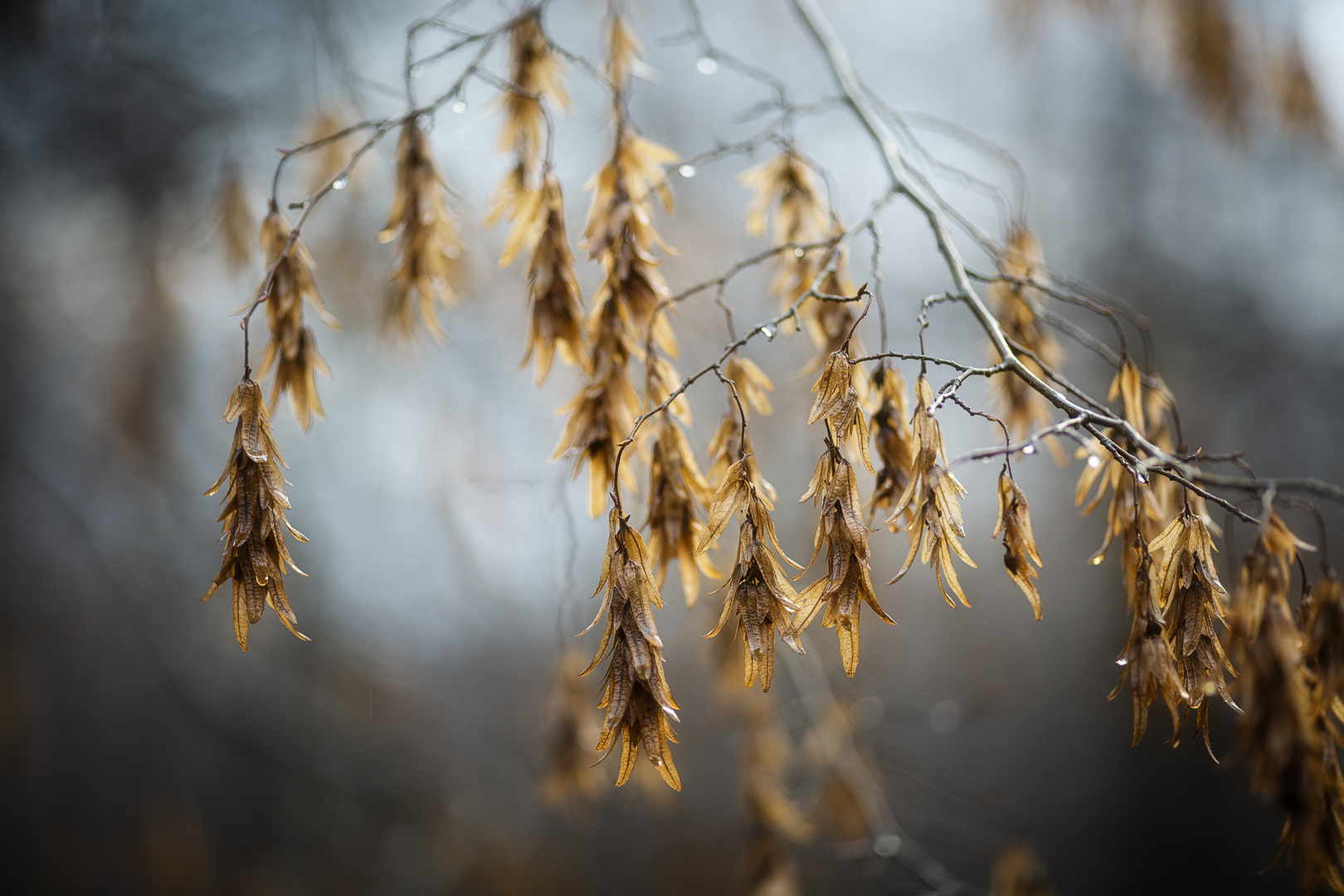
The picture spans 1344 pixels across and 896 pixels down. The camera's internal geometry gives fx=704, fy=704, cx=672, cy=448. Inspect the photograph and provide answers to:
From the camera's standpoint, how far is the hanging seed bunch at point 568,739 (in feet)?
6.01

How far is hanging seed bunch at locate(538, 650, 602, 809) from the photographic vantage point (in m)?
1.83

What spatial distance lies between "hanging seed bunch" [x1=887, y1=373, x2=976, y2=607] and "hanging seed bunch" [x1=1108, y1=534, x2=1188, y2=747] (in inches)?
7.9

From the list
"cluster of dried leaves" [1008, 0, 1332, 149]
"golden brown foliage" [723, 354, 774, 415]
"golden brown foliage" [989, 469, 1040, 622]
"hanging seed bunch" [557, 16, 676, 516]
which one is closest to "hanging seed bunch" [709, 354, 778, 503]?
"golden brown foliage" [723, 354, 774, 415]

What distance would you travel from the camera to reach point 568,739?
1859 millimetres

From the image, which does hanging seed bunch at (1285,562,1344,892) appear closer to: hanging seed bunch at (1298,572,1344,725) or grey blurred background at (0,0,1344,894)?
hanging seed bunch at (1298,572,1344,725)

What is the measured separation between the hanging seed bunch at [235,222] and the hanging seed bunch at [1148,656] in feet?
6.04

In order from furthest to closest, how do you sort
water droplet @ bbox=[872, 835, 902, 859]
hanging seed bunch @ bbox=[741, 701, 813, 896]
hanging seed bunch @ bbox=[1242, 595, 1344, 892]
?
hanging seed bunch @ bbox=[741, 701, 813, 896] → water droplet @ bbox=[872, 835, 902, 859] → hanging seed bunch @ bbox=[1242, 595, 1344, 892]

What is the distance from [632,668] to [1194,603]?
621mm

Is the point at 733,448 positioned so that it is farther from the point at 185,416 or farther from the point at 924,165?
the point at 185,416

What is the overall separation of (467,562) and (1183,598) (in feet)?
8.06

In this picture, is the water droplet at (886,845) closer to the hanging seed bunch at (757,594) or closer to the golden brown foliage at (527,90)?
the hanging seed bunch at (757,594)

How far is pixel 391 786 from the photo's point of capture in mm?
3732

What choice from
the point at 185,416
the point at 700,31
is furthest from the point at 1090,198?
the point at 185,416

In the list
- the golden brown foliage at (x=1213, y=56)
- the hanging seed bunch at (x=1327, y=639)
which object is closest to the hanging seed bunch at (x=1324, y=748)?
the hanging seed bunch at (x=1327, y=639)
